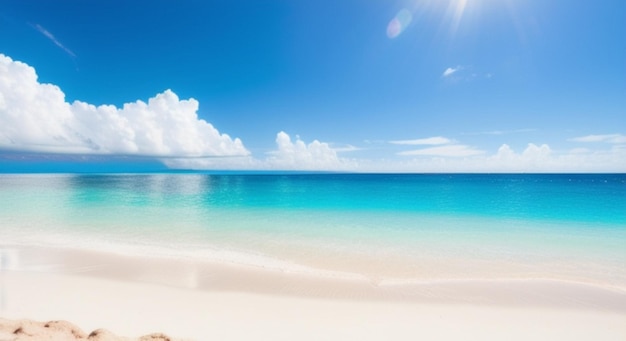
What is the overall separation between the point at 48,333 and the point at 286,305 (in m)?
4.40

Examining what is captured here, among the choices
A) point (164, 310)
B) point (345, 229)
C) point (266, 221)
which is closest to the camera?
point (164, 310)

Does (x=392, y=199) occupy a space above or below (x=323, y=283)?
below

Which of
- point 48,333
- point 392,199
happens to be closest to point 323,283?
point 48,333

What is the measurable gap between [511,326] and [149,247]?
1351 cm

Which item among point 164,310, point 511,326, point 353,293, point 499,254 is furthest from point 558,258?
point 164,310

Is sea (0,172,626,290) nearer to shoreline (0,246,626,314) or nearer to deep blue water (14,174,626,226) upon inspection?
shoreline (0,246,626,314)

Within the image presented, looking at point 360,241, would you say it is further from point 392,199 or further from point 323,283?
point 392,199

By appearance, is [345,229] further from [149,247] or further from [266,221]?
[149,247]

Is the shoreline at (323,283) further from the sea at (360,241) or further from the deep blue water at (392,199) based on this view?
the deep blue water at (392,199)

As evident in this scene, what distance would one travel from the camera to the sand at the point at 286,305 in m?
5.59

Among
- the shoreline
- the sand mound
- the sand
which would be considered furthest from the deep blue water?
the sand mound

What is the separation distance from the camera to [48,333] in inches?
167

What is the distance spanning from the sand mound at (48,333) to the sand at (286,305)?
4cm

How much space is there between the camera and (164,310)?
625 cm
